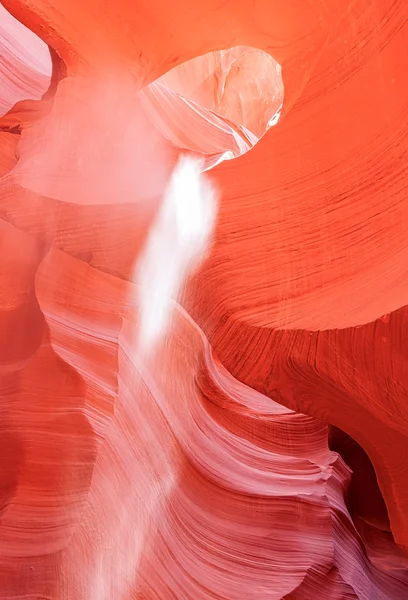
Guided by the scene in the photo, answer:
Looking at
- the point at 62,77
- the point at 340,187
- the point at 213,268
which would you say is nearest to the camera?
the point at 340,187

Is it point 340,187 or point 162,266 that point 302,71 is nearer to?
point 340,187

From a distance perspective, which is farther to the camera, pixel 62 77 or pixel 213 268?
pixel 62 77

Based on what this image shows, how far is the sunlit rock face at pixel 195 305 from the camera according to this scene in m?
2.37

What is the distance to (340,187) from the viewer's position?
7.93ft

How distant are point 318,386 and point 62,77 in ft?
7.73

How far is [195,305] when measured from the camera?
9.02 ft

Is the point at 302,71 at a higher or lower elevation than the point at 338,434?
higher

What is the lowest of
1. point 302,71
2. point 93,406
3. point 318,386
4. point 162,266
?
point 93,406

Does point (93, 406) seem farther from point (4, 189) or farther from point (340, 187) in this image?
point (340, 187)

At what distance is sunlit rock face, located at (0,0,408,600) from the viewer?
7.77 feet

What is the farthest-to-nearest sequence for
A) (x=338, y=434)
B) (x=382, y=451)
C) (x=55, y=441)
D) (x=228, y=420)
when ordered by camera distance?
(x=338, y=434) → (x=228, y=420) → (x=55, y=441) → (x=382, y=451)

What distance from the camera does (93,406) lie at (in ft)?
10.4

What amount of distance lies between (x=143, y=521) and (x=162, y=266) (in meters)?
1.43

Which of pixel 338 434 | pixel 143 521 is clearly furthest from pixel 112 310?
pixel 338 434
